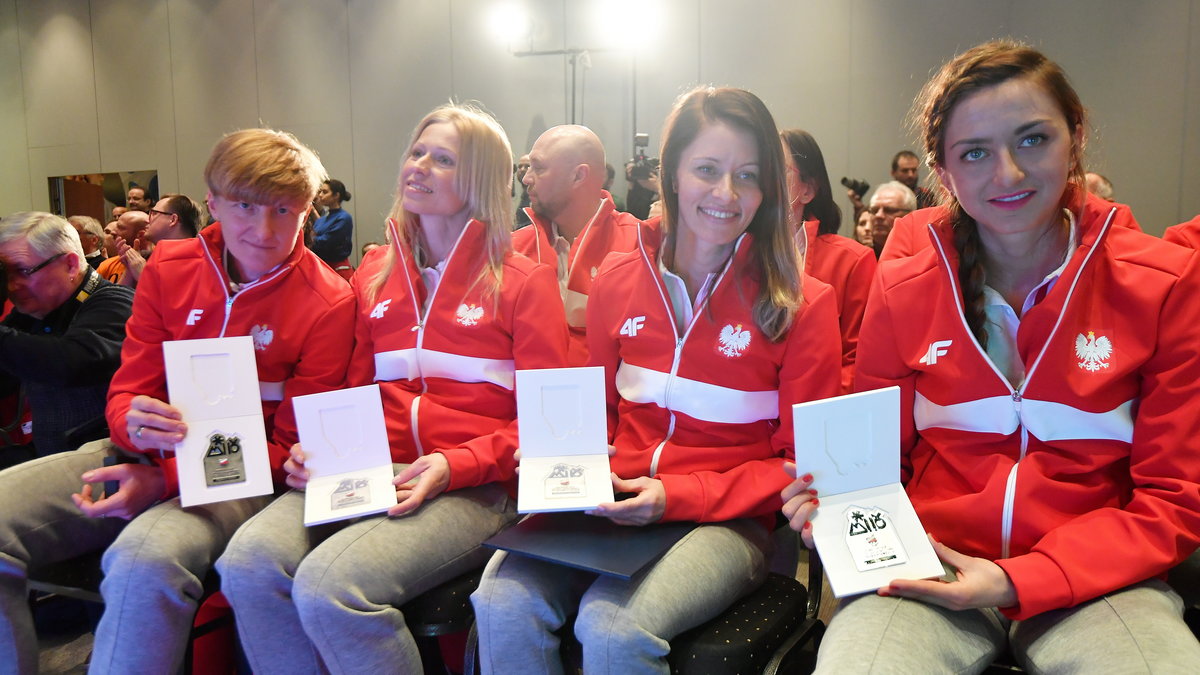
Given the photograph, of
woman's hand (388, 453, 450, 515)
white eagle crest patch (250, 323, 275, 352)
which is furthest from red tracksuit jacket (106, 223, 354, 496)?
woman's hand (388, 453, 450, 515)

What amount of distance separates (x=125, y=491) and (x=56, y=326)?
92 cm

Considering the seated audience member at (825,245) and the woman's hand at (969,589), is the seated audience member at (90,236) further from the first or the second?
the woman's hand at (969,589)

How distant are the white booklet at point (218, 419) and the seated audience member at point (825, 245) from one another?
1.49 meters

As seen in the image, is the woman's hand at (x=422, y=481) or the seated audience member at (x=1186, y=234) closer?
the woman's hand at (x=422, y=481)

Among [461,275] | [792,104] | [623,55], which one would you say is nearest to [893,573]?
[461,275]

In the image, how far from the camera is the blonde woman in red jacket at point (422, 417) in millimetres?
1544

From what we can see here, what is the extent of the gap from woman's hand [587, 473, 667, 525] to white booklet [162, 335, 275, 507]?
0.76 metres

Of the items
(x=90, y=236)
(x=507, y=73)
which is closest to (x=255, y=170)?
(x=90, y=236)

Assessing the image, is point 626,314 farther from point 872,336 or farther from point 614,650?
point 614,650

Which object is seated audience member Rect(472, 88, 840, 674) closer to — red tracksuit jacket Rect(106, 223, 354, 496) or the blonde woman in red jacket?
the blonde woman in red jacket

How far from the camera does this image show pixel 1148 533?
4.04ft

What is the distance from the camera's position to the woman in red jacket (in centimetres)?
120

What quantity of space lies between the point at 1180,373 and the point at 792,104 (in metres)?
5.65

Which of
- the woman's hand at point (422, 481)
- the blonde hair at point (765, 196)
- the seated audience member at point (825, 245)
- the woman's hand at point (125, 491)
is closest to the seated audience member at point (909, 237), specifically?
the seated audience member at point (825, 245)
